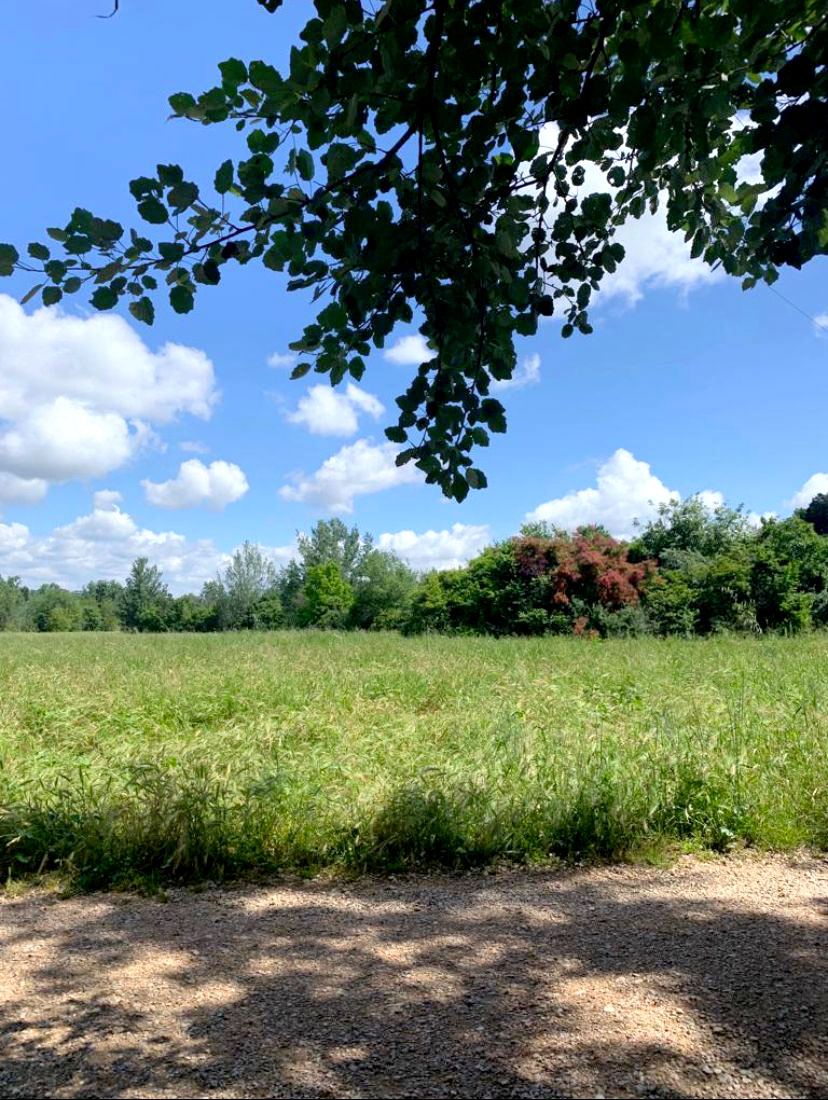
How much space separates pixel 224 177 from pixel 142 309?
49cm

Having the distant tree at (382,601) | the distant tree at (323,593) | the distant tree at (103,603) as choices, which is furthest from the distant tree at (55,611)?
the distant tree at (382,601)

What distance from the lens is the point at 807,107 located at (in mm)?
1808

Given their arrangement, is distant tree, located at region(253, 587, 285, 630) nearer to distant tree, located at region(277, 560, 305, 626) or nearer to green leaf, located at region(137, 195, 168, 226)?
distant tree, located at region(277, 560, 305, 626)

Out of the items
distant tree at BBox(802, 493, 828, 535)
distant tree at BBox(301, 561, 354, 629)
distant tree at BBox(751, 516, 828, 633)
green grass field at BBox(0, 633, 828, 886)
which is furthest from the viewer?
distant tree at BBox(301, 561, 354, 629)

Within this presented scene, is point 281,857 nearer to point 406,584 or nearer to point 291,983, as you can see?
point 291,983

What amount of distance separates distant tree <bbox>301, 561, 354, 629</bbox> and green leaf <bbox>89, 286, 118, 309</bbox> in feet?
125

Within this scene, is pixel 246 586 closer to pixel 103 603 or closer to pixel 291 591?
pixel 291 591

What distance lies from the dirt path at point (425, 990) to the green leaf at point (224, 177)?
2.48 metres

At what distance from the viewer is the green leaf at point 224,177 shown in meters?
2.02

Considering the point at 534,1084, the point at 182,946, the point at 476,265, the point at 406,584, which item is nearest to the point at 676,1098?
the point at 534,1084

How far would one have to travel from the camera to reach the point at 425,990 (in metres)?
2.35

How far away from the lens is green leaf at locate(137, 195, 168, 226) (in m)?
2.04

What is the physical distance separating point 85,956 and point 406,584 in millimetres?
31794

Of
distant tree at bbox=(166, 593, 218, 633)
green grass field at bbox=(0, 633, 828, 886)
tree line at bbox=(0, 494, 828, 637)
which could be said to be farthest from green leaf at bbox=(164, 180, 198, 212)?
distant tree at bbox=(166, 593, 218, 633)
